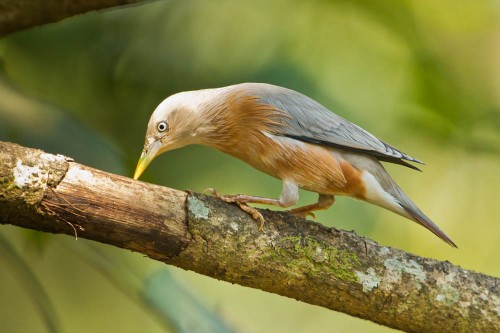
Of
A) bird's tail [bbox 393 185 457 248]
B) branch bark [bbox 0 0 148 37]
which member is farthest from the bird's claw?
branch bark [bbox 0 0 148 37]

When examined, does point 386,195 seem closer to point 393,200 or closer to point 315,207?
point 393,200

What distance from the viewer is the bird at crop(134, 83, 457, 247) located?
2.89 meters

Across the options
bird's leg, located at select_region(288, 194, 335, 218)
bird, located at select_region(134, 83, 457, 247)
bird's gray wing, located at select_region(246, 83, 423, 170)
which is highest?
bird's gray wing, located at select_region(246, 83, 423, 170)

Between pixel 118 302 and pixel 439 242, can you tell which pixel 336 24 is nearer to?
pixel 439 242

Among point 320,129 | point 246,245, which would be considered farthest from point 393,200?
point 246,245

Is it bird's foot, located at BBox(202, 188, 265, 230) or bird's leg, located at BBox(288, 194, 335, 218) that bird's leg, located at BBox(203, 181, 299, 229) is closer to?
bird's foot, located at BBox(202, 188, 265, 230)

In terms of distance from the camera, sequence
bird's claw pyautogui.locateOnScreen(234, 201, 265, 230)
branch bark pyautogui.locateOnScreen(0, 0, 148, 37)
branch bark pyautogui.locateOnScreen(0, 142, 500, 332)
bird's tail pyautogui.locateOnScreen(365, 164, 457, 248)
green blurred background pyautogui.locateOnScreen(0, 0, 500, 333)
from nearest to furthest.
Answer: branch bark pyautogui.locateOnScreen(0, 142, 500, 332)
bird's claw pyautogui.locateOnScreen(234, 201, 265, 230)
bird's tail pyautogui.locateOnScreen(365, 164, 457, 248)
green blurred background pyautogui.locateOnScreen(0, 0, 500, 333)
branch bark pyautogui.locateOnScreen(0, 0, 148, 37)

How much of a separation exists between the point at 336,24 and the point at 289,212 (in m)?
2.49

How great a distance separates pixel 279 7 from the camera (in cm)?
486

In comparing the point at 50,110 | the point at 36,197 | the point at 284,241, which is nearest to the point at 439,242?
the point at 284,241

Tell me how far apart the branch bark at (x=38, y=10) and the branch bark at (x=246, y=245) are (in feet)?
4.37

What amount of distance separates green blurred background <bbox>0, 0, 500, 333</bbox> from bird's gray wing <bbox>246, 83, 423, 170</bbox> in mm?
794

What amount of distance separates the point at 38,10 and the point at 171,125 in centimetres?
99

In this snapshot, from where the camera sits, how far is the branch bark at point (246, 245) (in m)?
2.15
